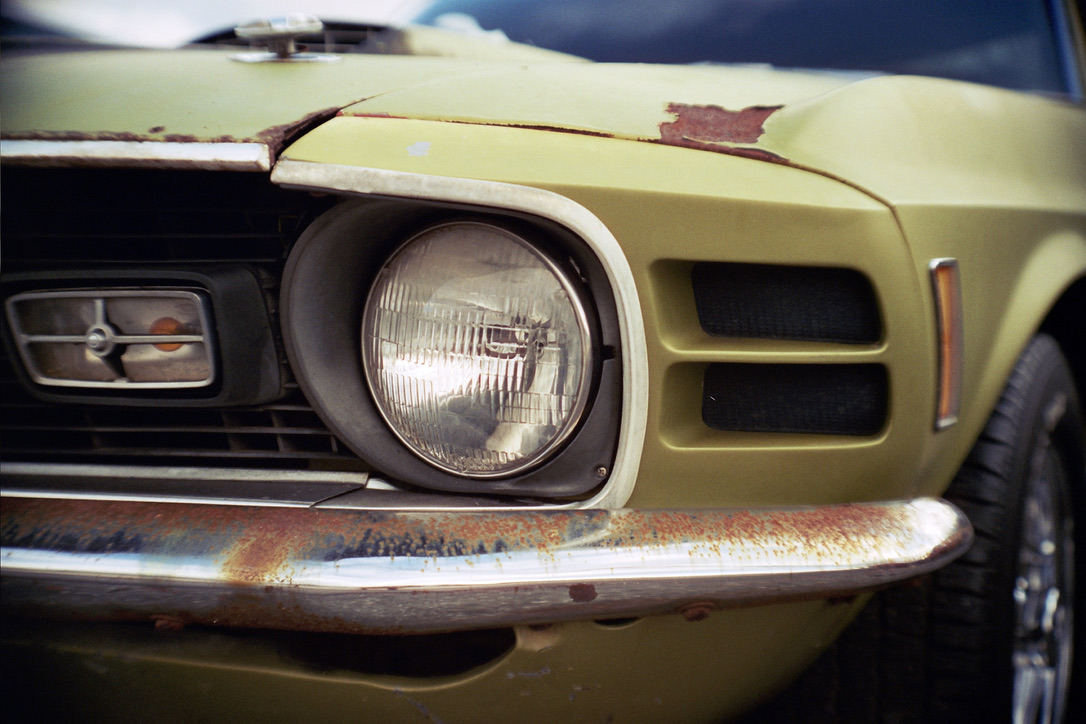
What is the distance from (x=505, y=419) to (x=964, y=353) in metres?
0.57

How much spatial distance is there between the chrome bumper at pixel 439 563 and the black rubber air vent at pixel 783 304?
199 mm

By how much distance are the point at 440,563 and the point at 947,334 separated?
633 millimetres

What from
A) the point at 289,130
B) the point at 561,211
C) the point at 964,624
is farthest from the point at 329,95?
the point at 964,624

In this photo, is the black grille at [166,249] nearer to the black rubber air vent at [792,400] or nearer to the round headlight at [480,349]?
the round headlight at [480,349]

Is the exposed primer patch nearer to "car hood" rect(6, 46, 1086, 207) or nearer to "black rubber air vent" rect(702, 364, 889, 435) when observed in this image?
"car hood" rect(6, 46, 1086, 207)

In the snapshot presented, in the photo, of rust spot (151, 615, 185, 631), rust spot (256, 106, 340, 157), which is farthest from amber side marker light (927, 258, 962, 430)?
rust spot (151, 615, 185, 631)

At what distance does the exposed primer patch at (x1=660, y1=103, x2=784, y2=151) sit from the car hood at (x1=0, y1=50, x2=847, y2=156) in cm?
1

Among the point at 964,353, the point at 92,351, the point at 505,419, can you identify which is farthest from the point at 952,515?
the point at 92,351

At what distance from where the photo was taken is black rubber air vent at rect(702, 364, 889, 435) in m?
0.92

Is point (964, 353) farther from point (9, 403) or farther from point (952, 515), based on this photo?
point (9, 403)

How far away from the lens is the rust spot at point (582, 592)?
2.74 ft

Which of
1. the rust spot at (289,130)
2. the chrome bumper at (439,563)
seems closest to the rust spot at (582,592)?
the chrome bumper at (439,563)

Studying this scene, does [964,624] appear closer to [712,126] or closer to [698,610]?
[698,610]

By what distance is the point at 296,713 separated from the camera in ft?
3.16
